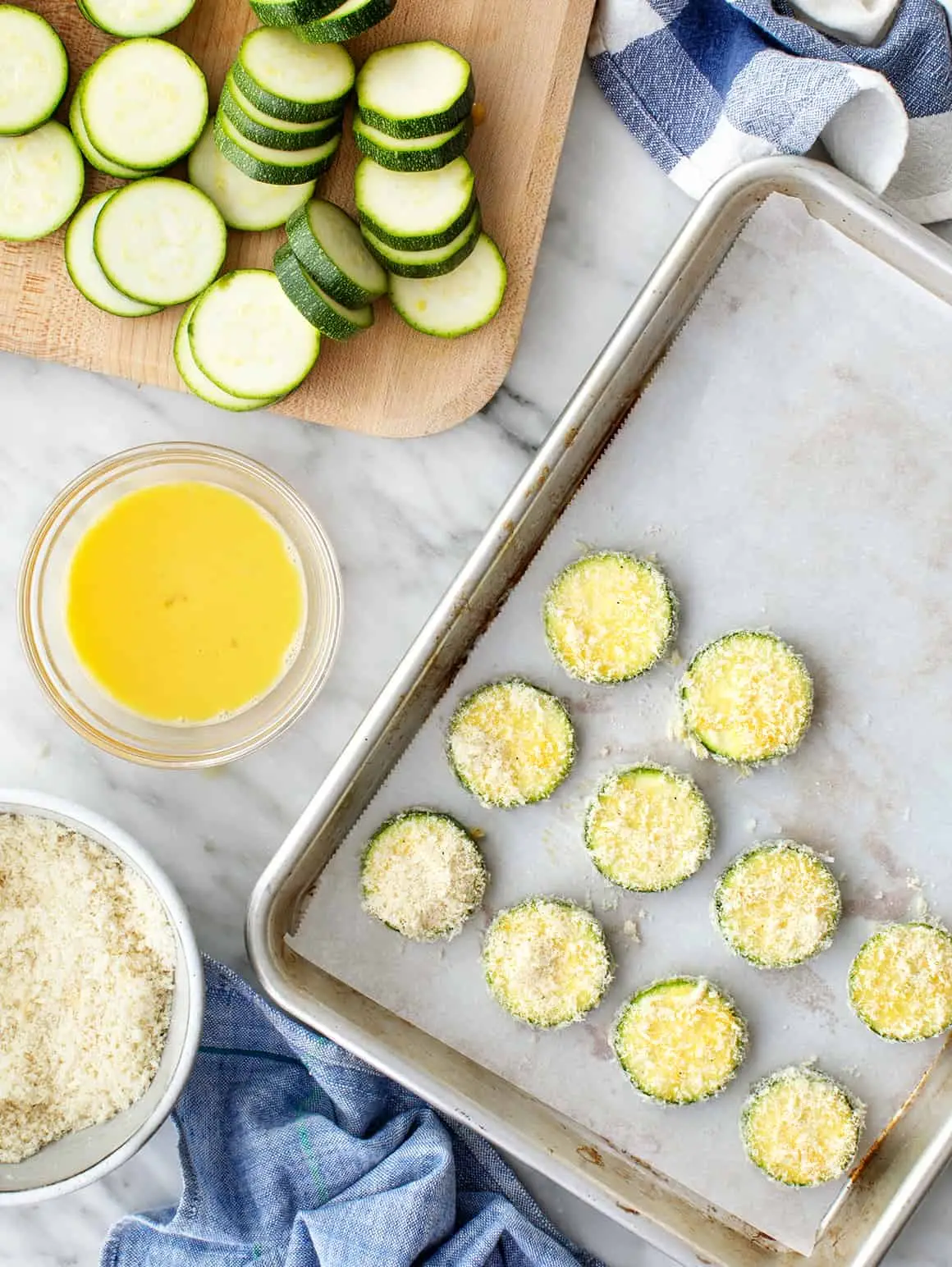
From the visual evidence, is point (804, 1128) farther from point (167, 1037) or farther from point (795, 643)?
point (167, 1037)

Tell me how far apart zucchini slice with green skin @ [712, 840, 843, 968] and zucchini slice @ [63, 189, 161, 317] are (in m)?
1.33

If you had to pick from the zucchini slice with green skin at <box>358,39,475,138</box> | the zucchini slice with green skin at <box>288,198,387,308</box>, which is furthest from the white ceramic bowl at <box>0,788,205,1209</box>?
the zucchini slice with green skin at <box>358,39,475,138</box>

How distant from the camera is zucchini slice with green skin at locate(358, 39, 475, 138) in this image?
1835 millimetres

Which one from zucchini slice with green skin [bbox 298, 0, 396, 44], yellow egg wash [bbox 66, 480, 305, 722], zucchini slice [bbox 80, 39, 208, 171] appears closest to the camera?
zucchini slice with green skin [bbox 298, 0, 396, 44]

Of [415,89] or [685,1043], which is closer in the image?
[415,89]

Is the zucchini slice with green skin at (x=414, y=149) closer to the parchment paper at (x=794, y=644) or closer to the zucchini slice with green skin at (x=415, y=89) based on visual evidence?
the zucchini slice with green skin at (x=415, y=89)

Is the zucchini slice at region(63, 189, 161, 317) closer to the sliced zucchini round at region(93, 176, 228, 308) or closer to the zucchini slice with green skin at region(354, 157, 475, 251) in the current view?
the sliced zucchini round at region(93, 176, 228, 308)

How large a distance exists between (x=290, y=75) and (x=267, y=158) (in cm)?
13

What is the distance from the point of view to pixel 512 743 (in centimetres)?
197

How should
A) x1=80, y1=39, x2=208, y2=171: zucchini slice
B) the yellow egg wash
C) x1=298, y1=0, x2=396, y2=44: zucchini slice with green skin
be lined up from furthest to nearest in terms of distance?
1. the yellow egg wash
2. x1=80, y1=39, x2=208, y2=171: zucchini slice
3. x1=298, y1=0, x2=396, y2=44: zucchini slice with green skin

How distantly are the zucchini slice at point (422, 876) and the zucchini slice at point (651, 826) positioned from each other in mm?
219

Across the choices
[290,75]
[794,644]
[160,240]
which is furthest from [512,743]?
[290,75]

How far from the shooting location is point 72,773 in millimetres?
2150

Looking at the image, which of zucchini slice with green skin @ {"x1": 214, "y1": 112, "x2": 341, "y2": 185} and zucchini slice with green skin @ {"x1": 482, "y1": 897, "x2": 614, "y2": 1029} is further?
zucchini slice with green skin @ {"x1": 482, "y1": 897, "x2": 614, "y2": 1029}
